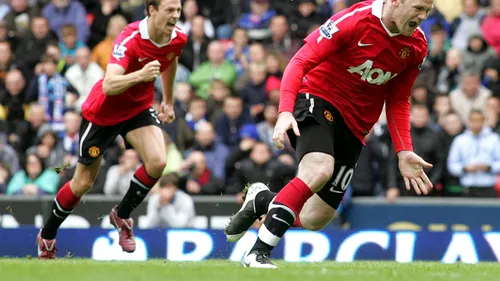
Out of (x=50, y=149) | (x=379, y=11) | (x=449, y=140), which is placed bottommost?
(x=50, y=149)

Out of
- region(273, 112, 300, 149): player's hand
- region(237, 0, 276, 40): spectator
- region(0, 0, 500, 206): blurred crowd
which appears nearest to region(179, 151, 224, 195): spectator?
region(0, 0, 500, 206): blurred crowd

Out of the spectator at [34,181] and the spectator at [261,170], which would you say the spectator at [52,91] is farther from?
the spectator at [261,170]

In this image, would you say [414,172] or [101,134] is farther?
[101,134]

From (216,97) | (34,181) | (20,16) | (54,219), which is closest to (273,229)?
(54,219)

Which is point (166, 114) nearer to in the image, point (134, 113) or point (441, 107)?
point (134, 113)

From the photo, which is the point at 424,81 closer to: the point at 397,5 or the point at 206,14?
the point at 206,14

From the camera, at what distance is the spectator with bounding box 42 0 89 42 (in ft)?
62.7

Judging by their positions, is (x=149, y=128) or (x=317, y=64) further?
(x=149, y=128)

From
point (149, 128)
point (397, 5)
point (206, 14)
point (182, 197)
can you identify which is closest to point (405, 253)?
point (182, 197)

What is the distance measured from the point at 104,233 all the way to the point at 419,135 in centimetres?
477

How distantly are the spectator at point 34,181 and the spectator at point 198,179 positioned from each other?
1.93 meters

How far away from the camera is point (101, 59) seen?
1833 cm

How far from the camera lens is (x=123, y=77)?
1016 centimetres

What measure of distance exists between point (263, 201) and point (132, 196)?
72.7 inches
